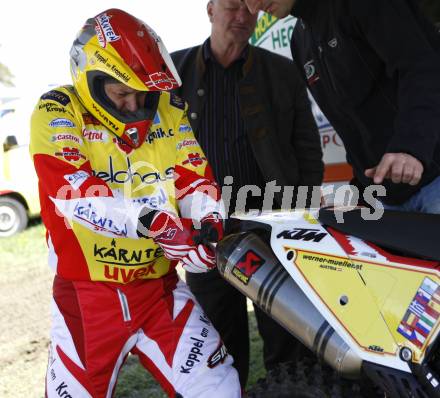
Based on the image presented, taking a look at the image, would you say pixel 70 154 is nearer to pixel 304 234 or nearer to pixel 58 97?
pixel 58 97

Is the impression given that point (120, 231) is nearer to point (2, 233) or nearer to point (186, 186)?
point (186, 186)

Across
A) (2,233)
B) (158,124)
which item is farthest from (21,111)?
(158,124)

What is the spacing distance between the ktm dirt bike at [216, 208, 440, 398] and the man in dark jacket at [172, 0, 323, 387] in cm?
115

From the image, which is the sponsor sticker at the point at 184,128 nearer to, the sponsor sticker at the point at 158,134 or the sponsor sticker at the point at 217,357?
the sponsor sticker at the point at 158,134

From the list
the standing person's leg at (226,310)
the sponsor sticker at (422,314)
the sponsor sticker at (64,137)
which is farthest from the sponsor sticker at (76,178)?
the standing person's leg at (226,310)

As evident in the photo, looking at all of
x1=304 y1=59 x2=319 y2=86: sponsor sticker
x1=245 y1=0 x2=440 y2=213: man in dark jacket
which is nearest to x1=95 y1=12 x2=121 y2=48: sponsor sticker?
x1=245 y1=0 x2=440 y2=213: man in dark jacket

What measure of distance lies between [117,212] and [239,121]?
3.97 ft

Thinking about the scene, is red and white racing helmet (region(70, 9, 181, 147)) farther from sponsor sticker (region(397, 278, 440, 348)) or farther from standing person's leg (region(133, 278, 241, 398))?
sponsor sticker (region(397, 278, 440, 348))

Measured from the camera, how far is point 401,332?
1.53 metres

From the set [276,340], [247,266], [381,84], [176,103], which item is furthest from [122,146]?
[276,340]

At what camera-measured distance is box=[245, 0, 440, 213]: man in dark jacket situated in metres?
1.69

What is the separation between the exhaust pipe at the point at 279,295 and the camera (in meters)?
1.61

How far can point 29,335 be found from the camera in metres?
4.54

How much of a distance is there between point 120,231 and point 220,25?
146cm
